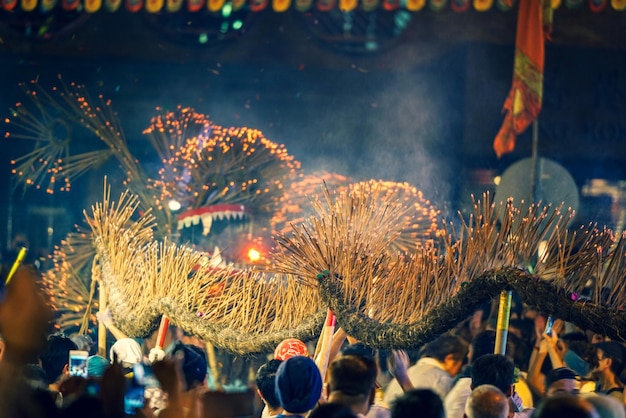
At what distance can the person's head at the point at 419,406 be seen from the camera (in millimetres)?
2566

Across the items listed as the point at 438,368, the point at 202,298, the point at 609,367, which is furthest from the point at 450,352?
the point at 202,298

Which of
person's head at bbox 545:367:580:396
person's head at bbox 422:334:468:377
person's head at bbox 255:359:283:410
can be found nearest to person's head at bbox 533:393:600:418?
person's head at bbox 255:359:283:410

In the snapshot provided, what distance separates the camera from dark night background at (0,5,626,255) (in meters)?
9.38

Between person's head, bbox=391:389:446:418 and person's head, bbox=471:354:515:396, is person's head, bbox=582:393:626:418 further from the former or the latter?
person's head, bbox=391:389:446:418

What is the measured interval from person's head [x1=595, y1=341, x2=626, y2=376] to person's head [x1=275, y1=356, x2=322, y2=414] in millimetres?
2009

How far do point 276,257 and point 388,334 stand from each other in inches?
24.5

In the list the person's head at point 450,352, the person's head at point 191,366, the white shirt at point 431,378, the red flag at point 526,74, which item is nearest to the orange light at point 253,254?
the red flag at point 526,74

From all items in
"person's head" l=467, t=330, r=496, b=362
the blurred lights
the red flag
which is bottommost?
"person's head" l=467, t=330, r=496, b=362

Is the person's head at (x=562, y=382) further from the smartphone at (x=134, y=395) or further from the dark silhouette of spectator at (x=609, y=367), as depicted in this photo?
the smartphone at (x=134, y=395)

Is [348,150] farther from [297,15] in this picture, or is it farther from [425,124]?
[297,15]

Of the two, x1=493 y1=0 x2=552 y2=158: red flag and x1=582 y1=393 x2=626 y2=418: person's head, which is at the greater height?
x1=493 y1=0 x2=552 y2=158: red flag

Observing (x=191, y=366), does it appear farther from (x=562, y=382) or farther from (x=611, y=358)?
(x=611, y=358)

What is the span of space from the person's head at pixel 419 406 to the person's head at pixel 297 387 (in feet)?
1.29

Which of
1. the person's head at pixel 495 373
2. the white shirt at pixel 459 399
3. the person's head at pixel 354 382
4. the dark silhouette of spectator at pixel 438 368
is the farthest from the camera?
the dark silhouette of spectator at pixel 438 368
